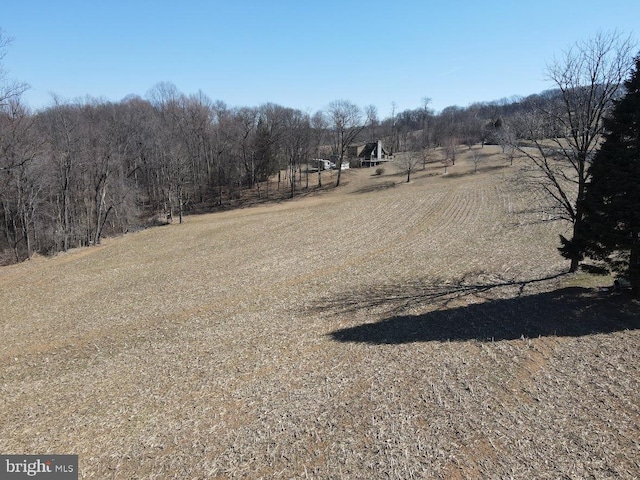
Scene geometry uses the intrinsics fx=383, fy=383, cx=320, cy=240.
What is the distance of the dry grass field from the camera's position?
7484 millimetres

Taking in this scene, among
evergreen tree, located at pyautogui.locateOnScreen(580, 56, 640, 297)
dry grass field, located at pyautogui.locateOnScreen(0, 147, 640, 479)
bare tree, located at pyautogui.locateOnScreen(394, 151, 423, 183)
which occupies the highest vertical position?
bare tree, located at pyautogui.locateOnScreen(394, 151, 423, 183)

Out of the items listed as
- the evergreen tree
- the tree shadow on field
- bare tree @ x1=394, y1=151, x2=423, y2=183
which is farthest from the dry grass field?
bare tree @ x1=394, y1=151, x2=423, y2=183

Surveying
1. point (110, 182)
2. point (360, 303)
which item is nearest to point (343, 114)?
point (110, 182)

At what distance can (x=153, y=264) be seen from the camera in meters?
25.0

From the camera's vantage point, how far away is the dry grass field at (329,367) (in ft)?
24.6

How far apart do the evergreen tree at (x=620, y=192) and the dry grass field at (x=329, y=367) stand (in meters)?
1.82

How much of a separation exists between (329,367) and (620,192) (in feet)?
37.6

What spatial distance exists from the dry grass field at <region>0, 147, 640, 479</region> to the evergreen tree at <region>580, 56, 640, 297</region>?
1.82m

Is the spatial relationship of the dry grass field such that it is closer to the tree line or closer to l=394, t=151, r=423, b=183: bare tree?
the tree line

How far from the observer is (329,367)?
11.2 metres

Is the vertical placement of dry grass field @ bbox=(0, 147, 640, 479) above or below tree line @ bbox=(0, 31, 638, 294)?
below

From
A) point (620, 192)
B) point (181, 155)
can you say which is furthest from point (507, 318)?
point (181, 155)

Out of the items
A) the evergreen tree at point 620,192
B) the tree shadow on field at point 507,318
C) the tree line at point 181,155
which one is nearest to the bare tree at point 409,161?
the tree line at point 181,155

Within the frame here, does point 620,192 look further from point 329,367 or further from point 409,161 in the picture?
point 409,161
